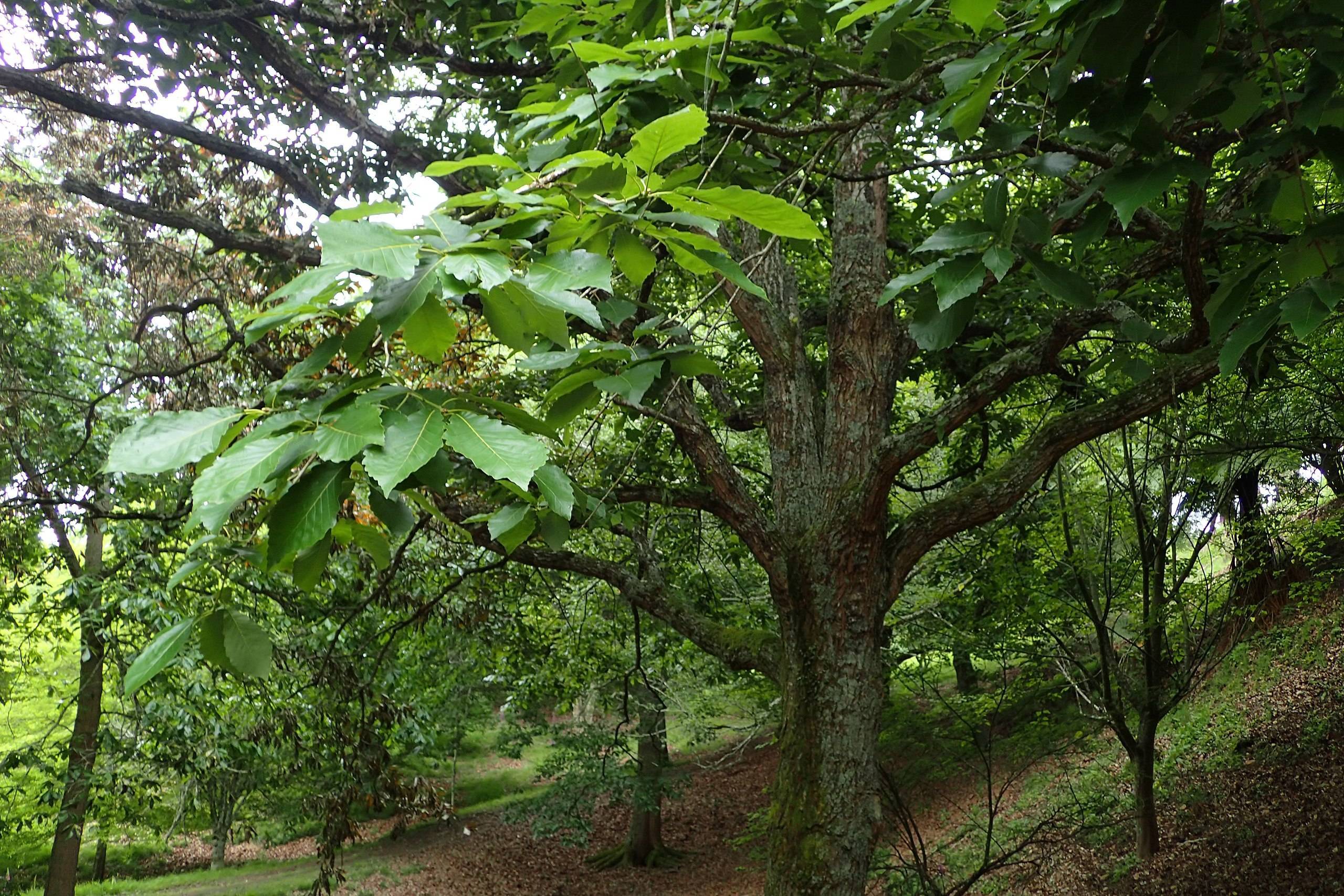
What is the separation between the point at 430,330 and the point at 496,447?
233mm

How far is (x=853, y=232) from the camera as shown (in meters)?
4.30

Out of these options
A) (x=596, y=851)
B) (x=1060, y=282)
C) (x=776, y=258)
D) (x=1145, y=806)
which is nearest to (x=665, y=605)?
(x=776, y=258)

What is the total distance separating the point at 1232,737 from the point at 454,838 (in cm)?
1416

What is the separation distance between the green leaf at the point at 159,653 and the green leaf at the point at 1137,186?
1.55 meters

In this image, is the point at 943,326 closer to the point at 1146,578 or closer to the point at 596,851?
the point at 1146,578

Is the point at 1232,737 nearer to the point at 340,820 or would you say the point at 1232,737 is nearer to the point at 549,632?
the point at 549,632

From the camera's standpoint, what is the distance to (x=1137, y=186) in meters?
1.54

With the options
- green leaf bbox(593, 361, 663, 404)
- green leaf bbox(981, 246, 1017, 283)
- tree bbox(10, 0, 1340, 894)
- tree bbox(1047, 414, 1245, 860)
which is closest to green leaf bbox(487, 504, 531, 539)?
tree bbox(10, 0, 1340, 894)

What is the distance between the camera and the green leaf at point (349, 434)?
96 cm

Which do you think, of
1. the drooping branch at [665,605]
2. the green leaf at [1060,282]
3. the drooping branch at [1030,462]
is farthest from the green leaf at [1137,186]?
the drooping branch at [665,605]

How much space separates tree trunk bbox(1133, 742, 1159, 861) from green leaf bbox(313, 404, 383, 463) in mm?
6344

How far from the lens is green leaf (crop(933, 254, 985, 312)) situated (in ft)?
4.86

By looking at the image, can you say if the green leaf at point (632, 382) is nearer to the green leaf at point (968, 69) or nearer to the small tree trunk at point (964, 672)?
the green leaf at point (968, 69)

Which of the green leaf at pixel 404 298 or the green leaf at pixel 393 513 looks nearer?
the green leaf at pixel 404 298
